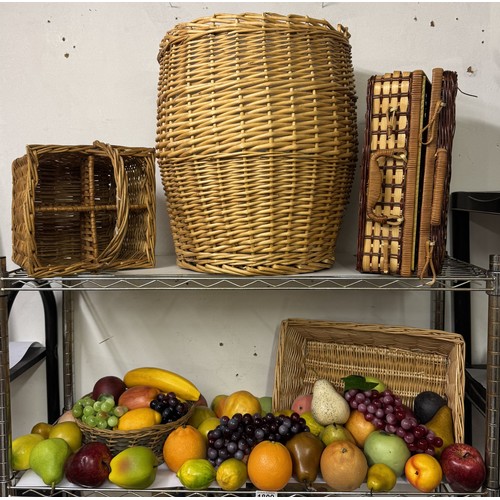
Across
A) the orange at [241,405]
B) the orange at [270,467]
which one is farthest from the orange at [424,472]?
the orange at [241,405]

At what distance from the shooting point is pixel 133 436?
112 centimetres

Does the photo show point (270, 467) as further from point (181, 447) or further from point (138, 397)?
point (138, 397)

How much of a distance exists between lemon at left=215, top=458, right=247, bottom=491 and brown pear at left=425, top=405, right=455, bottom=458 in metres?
0.41

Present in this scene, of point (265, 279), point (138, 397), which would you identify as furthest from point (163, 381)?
point (265, 279)

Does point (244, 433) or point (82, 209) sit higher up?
point (82, 209)

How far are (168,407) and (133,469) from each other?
0.56 feet

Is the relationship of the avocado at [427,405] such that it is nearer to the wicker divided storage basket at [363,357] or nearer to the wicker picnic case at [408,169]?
the wicker divided storage basket at [363,357]

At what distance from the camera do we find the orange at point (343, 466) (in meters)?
1.04

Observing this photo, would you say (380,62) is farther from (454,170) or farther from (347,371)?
(347,371)

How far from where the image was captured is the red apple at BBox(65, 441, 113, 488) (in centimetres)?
105

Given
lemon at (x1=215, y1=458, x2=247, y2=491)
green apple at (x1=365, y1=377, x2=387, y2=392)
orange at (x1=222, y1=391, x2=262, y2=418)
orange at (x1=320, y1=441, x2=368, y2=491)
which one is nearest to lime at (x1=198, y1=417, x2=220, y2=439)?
orange at (x1=222, y1=391, x2=262, y2=418)

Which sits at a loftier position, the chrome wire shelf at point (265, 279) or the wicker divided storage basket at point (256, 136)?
the wicker divided storage basket at point (256, 136)

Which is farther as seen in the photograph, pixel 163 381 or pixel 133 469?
pixel 163 381

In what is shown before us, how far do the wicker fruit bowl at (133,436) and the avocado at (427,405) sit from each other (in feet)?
1.74
